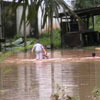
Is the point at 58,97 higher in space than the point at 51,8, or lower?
lower

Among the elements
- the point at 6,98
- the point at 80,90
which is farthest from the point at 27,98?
the point at 80,90

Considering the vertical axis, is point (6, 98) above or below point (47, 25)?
below

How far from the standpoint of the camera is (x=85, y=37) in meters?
32.5

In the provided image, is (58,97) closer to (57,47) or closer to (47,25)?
(47,25)

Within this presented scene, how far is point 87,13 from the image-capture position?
29.3 meters

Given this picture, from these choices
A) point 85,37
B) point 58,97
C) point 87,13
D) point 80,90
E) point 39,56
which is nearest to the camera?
point 58,97

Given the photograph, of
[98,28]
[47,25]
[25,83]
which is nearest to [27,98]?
[25,83]

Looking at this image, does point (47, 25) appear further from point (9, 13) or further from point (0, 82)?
point (0, 82)

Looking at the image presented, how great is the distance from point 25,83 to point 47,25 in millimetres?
7131

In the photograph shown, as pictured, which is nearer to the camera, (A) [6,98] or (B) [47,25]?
(B) [47,25]

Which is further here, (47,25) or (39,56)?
(39,56)

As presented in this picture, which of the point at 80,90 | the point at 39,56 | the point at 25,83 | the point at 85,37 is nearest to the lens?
the point at 80,90

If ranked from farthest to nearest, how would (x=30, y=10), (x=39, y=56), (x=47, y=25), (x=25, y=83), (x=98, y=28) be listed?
1. (x=98, y=28)
2. (x=39, y=56)
3. (x=25, y=83)
4. (x=47, y=25)
5. (x=30, y=10)

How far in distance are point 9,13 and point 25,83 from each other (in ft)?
24.2
